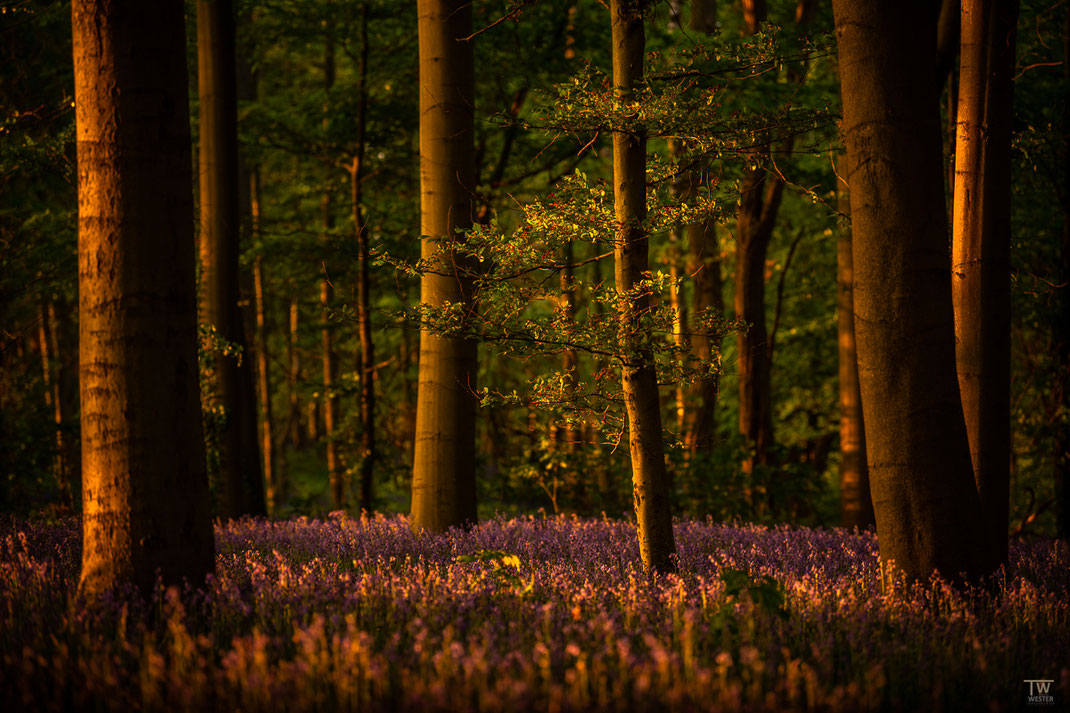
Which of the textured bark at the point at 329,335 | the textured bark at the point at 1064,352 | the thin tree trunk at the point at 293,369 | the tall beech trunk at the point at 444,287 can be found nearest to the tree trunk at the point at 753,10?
the textured bark at the point at 1064,352

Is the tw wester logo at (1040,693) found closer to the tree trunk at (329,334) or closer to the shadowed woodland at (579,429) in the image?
the shadowed woodland at (579,429)

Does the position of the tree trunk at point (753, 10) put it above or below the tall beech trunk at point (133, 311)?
above

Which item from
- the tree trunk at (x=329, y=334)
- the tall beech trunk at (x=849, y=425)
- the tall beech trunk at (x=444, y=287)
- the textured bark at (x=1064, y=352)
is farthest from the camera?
the tree trunk at (x=329, y=334)

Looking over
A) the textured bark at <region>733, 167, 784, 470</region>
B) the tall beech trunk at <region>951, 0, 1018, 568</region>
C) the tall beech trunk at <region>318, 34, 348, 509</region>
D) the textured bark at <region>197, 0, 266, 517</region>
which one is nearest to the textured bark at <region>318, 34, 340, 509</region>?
the tall beech trunk at <region>318, 34, 348, 509</region>

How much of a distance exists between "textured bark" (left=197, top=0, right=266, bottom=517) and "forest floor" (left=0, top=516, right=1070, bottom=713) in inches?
175

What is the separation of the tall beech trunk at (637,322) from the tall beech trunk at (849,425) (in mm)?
5098

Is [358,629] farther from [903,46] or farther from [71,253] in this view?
[71,253]

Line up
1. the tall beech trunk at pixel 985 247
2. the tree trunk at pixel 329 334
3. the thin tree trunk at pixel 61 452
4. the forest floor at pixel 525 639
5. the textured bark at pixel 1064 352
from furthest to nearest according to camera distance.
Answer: the tree trunk at pixel 329 334 < the thin tree trunk at pixel 61 452 < the textured bark at pixel 1064 352 < the tall beech trunk at pixel 985 247 < the forest floor at pixel 525 639

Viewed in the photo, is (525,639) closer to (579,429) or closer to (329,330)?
(579,429)

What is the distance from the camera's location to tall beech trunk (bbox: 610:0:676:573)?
20.0ft

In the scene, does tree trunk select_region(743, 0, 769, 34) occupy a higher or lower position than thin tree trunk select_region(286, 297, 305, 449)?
higher

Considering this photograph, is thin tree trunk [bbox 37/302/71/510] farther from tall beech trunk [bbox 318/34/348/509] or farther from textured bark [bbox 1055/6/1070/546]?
textured bark [bbox 1055/6/1070/546]

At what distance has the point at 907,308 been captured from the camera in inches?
216

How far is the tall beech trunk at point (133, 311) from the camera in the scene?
15.6 ft
